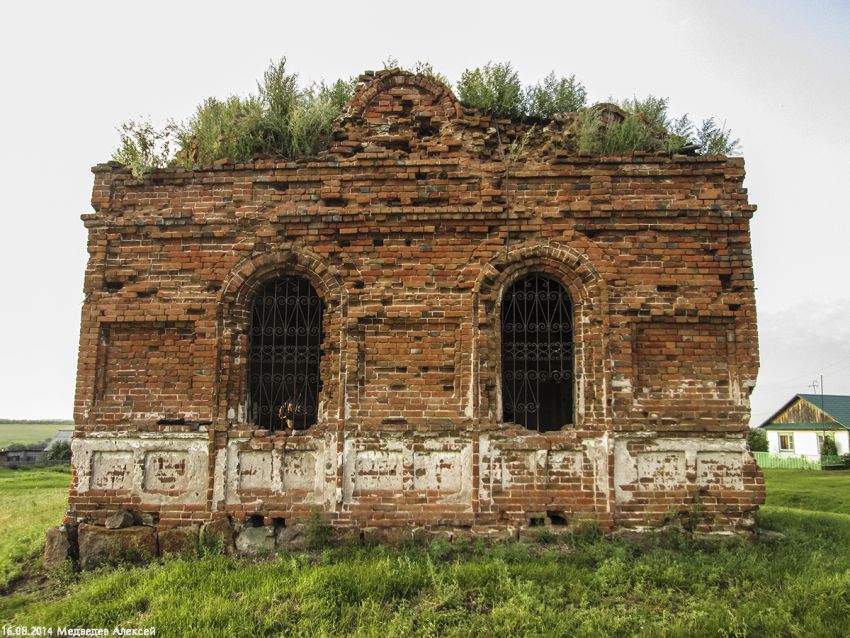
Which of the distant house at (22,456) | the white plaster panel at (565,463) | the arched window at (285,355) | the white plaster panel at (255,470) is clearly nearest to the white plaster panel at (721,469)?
the white plaster panel at (565,463)

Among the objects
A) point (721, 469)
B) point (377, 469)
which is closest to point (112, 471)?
point (377, 469)

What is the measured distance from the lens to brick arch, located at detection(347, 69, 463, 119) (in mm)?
7828

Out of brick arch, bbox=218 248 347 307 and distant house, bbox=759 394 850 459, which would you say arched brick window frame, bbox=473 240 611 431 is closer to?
brick arch, bbox=218 248 347 307

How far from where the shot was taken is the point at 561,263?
734 centimetres

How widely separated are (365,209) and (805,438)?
136ft

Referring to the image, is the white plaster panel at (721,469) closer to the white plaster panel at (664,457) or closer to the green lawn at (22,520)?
the white plaster panel at (664,457)

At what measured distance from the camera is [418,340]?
7219mm

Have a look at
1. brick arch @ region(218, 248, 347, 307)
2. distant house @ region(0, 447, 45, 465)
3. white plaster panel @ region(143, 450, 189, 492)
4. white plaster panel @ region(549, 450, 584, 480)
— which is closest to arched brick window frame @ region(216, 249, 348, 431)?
brick arch @ region(218, 248, 347, 307)

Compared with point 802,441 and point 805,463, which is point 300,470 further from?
point 802,441

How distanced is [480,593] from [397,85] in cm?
627

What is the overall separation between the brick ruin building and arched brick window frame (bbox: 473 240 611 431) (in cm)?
3

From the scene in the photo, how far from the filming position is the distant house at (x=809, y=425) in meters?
36.2

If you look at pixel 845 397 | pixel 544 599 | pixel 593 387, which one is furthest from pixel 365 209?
pixel 845 397

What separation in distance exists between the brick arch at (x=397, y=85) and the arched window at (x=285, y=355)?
2.48 meters
